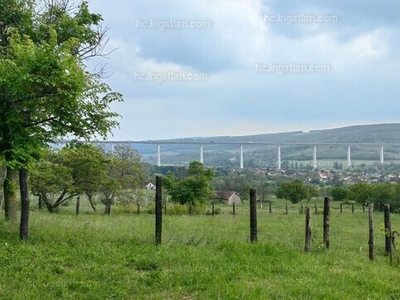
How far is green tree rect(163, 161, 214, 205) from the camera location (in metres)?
32.3

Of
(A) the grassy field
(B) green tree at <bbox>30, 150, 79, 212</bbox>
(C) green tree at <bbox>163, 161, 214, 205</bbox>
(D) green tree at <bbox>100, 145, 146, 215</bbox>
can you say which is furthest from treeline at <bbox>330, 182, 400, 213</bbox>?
(A) the grassy field

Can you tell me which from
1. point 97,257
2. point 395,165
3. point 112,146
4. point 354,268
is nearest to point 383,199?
point 395,165

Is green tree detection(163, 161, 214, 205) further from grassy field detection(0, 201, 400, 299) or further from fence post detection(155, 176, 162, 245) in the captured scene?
fence post detection(155, 176, 162, 245)

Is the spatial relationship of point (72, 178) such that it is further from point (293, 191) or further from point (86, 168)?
point (293, 191)

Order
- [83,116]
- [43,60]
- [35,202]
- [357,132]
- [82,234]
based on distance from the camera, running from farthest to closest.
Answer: [357,132] → [35,202] → [82,234] → [83,116] → [43,60]

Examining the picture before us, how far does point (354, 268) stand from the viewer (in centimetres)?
697

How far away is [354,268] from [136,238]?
14.1 feet

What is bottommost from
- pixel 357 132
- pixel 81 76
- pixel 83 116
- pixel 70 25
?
pixel 83 116

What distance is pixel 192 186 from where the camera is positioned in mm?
32781

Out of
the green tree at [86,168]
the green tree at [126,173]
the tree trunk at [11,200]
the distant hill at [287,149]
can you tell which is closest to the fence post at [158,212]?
the tree trunk at [11,200]

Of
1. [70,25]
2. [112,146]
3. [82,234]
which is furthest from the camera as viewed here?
[112,146]

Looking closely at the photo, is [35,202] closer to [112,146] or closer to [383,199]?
[112,146]

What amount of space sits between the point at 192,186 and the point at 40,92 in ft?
86.2

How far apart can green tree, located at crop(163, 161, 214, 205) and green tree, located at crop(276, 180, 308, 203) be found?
584 inches
